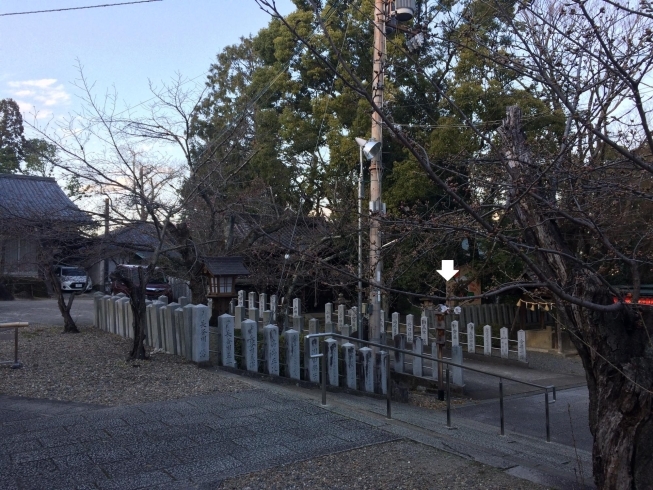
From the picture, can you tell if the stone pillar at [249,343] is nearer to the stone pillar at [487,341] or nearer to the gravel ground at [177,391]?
the gravel ground at [177,391]

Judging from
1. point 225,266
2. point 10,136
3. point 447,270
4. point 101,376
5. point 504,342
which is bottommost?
point 504,342

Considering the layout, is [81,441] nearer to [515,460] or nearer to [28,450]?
[28,450]

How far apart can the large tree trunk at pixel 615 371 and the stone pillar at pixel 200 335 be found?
650 centimetres

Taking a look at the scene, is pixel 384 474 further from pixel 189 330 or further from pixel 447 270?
pixel 447 270

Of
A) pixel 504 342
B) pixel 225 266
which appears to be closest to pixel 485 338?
pixel 504 342

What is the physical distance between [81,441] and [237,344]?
544cm

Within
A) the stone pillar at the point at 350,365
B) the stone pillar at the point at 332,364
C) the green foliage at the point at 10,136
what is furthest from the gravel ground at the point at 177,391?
the green foliage at the point at 10,136

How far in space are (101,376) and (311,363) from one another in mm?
3462

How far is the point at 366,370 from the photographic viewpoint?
1192 centimetres

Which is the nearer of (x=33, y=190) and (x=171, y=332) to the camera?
(x=171, y=332)

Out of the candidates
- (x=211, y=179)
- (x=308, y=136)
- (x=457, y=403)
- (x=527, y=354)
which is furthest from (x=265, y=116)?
(x=457, y=403)

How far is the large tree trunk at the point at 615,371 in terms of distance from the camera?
14.6 feet

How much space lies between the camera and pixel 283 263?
13047 mm

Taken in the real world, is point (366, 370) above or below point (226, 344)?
below
